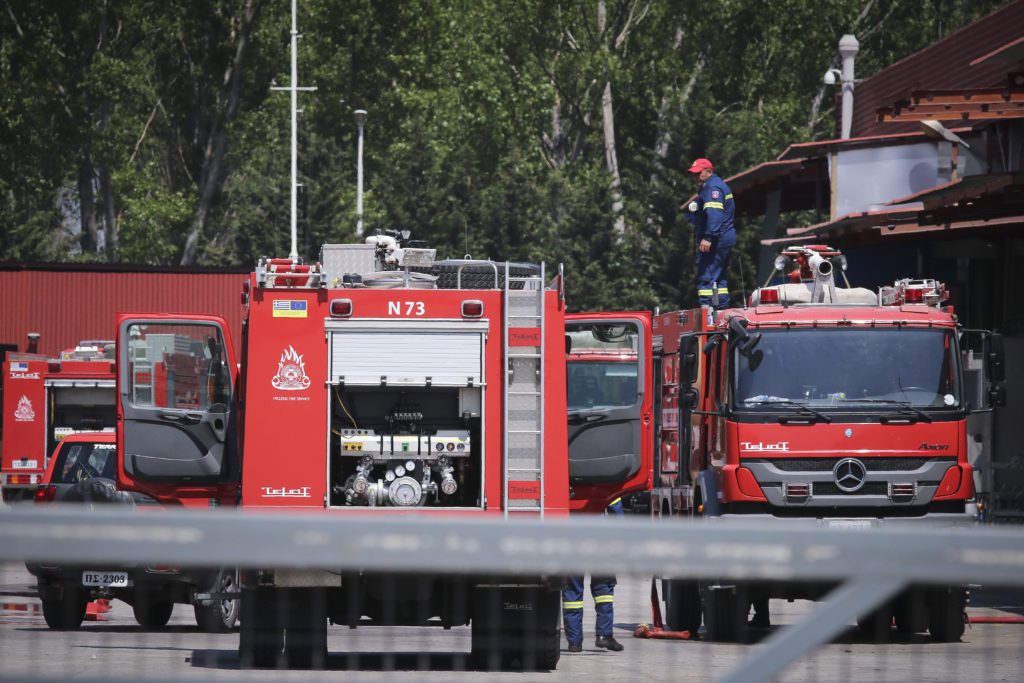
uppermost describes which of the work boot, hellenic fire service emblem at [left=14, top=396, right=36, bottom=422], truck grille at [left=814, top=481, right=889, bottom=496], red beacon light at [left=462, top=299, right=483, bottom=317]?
red beacon light at [left=462, top=299, right=483, bottom=317]

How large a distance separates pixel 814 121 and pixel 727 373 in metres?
49.3

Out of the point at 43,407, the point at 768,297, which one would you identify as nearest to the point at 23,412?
the point at 43,407

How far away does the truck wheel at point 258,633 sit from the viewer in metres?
10.9

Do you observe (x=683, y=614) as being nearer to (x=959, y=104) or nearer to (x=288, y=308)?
(x=288, y=308)

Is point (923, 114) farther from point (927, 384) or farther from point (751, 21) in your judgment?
point (751, 21)

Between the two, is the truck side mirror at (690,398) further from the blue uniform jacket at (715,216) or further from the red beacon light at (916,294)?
the blue uniform jacket at (715,216)

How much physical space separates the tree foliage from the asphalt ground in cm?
4295

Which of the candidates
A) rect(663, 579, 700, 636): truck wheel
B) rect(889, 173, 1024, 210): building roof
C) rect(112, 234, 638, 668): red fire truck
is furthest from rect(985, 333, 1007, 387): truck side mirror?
rect(112, 234, 638, 668): red fire truck

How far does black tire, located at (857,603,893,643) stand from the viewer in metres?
4.07

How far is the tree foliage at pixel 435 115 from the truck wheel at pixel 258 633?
42.8 meters

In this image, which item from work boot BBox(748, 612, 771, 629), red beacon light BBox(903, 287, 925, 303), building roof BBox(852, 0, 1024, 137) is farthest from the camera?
building roof BBox(852, 0, 1024, 137)

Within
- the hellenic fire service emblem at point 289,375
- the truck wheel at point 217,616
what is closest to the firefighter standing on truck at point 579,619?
the truck wheel at point 217,616

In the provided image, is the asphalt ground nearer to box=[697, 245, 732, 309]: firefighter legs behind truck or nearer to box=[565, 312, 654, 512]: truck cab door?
box=[565, 312, 654, 512]: truck cab door

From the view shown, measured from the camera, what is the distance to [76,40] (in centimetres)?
5978
